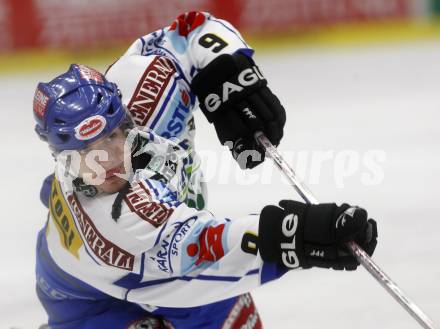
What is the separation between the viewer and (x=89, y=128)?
2.21 metres

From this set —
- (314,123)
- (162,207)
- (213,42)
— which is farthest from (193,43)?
(314,123)

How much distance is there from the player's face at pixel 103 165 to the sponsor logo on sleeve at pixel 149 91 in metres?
0.39

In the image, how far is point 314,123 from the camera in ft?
16.1

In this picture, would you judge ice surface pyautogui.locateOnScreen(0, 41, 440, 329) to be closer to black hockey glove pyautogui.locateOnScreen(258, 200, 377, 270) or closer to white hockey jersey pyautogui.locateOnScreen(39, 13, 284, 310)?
white hockey jersey pyautogui.locateOnScreen(39, 13, 284, 310)

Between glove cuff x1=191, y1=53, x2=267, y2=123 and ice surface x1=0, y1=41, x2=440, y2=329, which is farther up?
glove cuff x1=191, y1=53, x2=267, y2=123

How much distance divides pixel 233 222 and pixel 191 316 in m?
0.58

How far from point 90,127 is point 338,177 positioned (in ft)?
7.17

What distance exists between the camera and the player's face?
2229 mm

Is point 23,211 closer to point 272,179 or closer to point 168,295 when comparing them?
point 272,179

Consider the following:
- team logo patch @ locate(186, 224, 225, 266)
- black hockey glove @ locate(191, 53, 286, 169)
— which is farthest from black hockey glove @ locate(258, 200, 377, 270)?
black hockey glove @ locate(191, 53, 286, 169)

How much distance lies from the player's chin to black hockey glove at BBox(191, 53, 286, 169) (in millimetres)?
623

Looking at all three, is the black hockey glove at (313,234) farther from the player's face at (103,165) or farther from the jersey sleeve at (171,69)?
the jersey sleeve at (171,69)

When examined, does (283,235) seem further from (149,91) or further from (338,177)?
(338,177)

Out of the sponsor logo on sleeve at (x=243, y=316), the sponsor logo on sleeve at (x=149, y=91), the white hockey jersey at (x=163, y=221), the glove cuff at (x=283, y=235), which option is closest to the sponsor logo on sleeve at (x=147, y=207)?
the white hockey jersey at (x=163, y=221)
